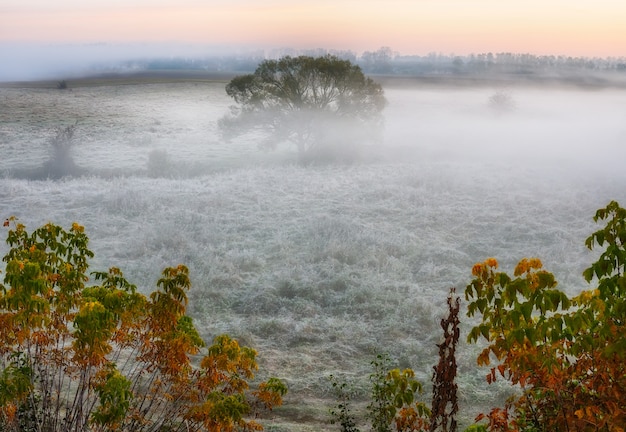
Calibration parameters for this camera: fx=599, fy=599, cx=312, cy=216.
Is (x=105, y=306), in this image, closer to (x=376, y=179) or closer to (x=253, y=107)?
(x=376, y=179)

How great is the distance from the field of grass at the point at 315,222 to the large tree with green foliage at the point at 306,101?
2198mm

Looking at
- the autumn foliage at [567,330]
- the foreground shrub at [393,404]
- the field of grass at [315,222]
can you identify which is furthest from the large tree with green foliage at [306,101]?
the autumn foliage at [567,330]

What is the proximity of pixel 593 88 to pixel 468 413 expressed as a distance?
70.5m

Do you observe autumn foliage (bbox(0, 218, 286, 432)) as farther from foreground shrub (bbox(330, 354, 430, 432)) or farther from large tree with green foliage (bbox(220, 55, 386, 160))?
large tree with green foliage (bbox(220, 55, 386, 160))

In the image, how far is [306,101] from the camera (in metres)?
39.9

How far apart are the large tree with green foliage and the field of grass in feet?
7.21

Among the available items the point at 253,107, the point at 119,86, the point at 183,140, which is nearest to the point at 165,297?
the point at 253,107

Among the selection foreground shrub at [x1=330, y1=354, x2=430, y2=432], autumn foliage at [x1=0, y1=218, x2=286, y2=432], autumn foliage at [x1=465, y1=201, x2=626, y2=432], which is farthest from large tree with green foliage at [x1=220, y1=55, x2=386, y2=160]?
autumn foliage at [x1=465, y1=201, x2=626, y2=432]

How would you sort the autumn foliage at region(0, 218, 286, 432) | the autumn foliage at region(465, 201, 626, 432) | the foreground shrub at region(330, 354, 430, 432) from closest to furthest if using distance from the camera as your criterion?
the autumn foliage at region(465, 201, 626, 432) < the autumn foliage at region(0, 218, 286, 432) < the foreground shrub at region(330, 354, 430, 432)

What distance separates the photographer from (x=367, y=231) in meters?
21.1

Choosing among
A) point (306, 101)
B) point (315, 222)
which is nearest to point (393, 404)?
point (315, 222)

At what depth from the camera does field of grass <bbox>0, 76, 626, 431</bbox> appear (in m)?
13.4

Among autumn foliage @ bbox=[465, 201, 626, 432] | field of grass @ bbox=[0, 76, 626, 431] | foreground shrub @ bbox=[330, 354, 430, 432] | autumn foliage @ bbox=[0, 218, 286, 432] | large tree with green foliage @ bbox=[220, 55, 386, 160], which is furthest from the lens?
large tree with green foliage @ bbox=[220, 55, 386, 160]

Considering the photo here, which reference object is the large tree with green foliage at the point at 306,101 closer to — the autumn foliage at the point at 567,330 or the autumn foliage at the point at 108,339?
the autumn foliage at the point at 108,339
